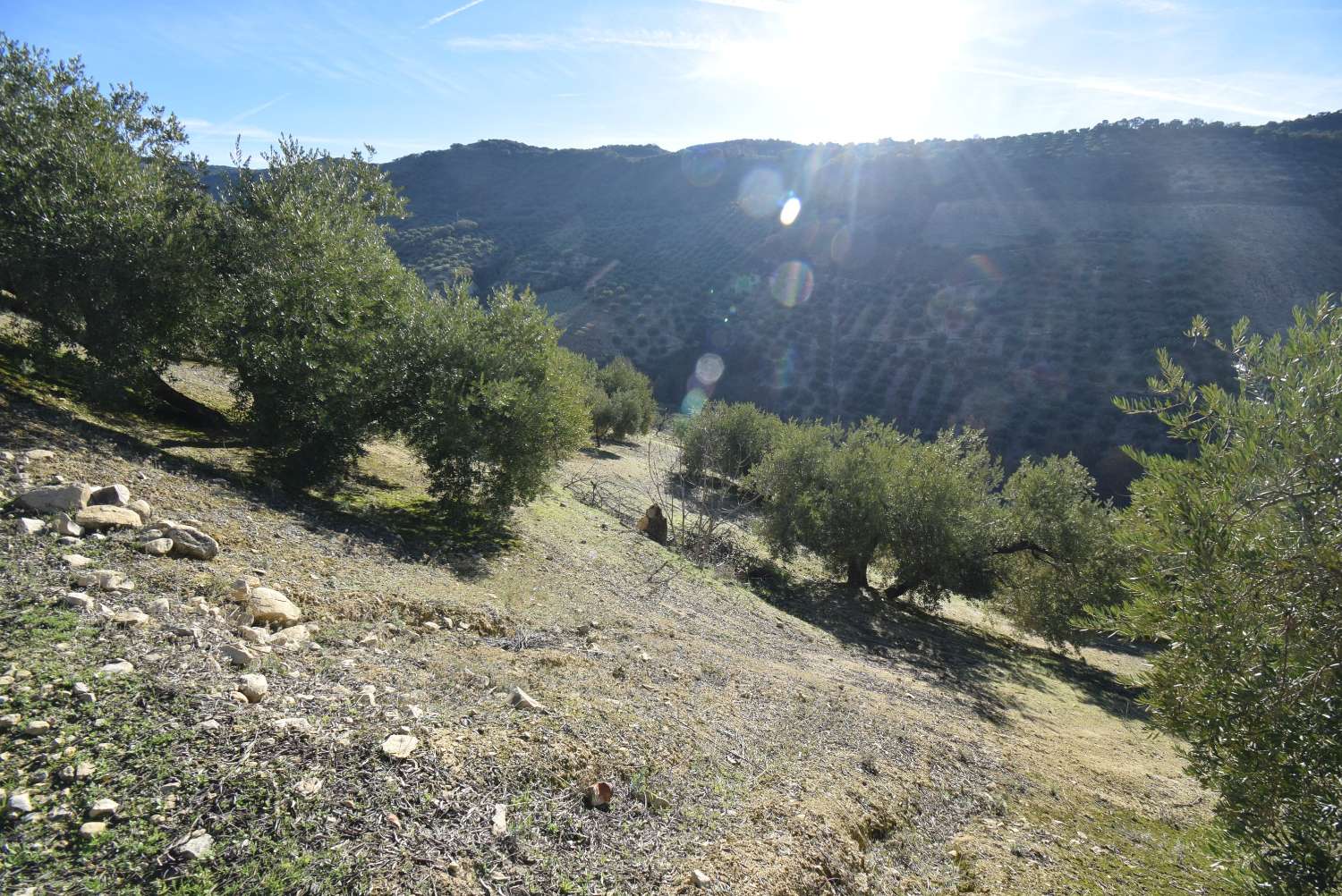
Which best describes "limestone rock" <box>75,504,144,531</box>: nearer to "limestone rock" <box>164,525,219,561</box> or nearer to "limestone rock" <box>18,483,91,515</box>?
"limestone rock" <box>18,483,91,515</box>

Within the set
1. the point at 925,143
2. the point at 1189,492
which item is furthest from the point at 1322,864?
the point at 925,143

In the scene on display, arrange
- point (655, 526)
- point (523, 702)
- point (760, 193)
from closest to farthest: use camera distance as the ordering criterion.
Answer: point (523, 702)
point (655, 526)
point (760, 193)

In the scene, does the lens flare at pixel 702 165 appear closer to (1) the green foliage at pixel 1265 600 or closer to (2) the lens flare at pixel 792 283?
(2) the lens flare at pixel 792 283

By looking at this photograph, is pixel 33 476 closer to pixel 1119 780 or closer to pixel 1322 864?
pixel 1322 864

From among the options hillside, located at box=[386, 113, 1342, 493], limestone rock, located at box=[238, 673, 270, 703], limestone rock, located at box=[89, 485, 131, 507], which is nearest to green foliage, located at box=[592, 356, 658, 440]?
hillside, located at box=[386, 113, 1342, 493]

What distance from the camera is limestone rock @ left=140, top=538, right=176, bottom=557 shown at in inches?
223

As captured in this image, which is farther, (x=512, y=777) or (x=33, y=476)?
(x=33, y=476)

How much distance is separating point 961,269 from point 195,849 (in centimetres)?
6746

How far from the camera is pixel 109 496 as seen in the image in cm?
609

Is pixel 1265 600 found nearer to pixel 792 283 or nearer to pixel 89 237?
pixel 89 237

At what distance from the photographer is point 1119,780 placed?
325 inches

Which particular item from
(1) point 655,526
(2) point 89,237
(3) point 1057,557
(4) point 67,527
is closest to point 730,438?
(1) point 655,526

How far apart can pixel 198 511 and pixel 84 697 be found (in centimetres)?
449

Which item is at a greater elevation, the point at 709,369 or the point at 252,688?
the point at 252,688
